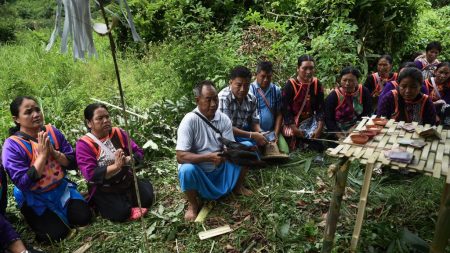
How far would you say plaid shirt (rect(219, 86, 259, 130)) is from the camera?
418 cm

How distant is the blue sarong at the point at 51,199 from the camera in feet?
10.6

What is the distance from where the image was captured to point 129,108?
5441 mm

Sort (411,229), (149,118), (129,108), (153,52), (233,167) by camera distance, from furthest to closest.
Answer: (153,52)
(129,108)
(149,118)
(233,167)
(411,229)

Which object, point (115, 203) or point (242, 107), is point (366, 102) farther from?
point (115, 203)

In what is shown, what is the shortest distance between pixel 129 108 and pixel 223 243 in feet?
10.3

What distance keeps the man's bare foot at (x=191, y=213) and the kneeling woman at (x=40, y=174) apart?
104cm

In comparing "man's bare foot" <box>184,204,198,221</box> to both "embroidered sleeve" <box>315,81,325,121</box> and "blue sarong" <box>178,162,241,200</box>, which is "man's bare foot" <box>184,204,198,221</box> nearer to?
"blue sarong" <box>178,162,241,200</box>

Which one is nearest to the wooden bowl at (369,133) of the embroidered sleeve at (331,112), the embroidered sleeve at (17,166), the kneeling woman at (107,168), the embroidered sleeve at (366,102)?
the embroidered sleeve at (331,112)

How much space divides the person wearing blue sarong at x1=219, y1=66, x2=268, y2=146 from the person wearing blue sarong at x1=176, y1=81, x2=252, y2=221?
521mm

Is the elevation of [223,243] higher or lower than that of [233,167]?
lower

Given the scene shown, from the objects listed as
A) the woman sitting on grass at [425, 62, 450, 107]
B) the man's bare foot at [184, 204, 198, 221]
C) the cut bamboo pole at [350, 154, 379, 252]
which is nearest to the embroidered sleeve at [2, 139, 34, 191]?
the man's bare foot at [184, 204, 198, 221]

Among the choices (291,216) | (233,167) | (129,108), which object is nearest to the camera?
(291,216)

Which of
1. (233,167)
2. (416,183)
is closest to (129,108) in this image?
(233,167)

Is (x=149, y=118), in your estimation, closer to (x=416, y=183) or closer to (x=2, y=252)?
(x=2, y=252)
